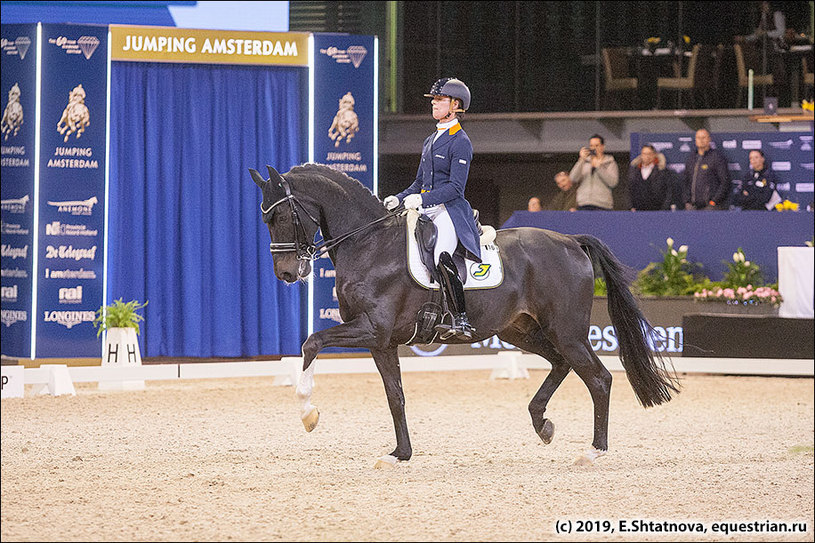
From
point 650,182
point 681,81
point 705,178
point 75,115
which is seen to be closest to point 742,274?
point 705,178

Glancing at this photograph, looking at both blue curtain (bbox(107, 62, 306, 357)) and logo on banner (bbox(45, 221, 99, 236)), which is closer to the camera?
logo on banner (bbox(45, 221, 99, 236))

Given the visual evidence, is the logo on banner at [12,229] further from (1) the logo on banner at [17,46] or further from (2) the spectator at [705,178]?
(2) the spectator at [705,178]

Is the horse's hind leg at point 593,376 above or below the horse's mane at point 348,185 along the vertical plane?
below

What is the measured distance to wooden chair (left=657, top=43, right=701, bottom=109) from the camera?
15969 millimetres

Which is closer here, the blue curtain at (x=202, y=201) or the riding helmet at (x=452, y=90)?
the riding helmet at (x=452, y=90)

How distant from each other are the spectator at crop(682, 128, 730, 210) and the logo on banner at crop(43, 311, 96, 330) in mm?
6923

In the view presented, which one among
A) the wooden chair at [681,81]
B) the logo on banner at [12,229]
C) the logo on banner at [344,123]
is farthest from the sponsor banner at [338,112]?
the wooden chair at [681,81]

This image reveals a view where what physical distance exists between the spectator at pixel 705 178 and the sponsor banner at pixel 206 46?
472 cm

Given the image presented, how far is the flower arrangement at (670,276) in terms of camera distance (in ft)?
39.8

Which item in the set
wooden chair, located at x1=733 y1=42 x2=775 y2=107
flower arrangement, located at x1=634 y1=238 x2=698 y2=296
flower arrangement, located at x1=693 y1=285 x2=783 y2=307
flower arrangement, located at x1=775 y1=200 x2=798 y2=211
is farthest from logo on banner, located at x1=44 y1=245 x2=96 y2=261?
wooden chair, located at x1=733 y1=42 x2=775 y2=107

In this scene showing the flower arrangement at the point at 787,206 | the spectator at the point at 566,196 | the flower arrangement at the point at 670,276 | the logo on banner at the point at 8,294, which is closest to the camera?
the logo on banner at the point at 8,294

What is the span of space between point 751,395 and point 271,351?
16.3 feet

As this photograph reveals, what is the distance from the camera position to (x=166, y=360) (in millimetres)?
11438

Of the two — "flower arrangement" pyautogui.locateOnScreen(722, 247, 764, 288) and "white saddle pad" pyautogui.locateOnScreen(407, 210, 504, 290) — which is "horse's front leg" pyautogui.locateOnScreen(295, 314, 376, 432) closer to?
"white saddle pad" pyautogui.locateOnScreen(407, 210, 504, 290)
